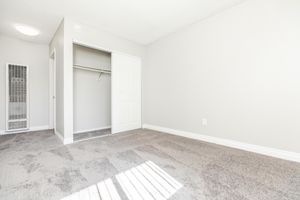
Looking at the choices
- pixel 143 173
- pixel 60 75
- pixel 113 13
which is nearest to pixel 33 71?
pixel 60 75

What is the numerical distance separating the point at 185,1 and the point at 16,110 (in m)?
4.60

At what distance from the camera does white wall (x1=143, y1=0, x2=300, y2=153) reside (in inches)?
76.2

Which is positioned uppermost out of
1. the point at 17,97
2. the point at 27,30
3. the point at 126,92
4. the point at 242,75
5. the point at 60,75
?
the point at 27,30

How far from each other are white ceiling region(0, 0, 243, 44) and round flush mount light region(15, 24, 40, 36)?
0.11 m

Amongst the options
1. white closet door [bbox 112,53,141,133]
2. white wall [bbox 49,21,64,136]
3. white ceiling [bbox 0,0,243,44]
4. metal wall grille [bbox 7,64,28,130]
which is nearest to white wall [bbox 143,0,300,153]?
white ceiling [bbox 0,0,243,44]

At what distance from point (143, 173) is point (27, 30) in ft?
12.7

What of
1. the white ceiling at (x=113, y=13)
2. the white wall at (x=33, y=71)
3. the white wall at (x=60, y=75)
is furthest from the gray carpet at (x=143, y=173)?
the white ceiling at (x=113, y=13)

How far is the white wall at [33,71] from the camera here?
338 cm

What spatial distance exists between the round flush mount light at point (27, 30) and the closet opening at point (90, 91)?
85 centimetres

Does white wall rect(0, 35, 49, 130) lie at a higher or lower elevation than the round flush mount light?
lower

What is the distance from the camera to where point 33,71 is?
12.3ft

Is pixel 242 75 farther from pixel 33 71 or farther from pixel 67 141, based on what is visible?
pixel 33 71

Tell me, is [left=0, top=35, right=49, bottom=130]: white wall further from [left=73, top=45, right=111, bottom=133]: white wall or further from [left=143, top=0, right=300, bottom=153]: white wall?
[left=143, top=0, right=300, bottom=153]: white wall

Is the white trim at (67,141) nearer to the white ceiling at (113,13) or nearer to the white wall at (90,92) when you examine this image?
the white wall at (90,92)
